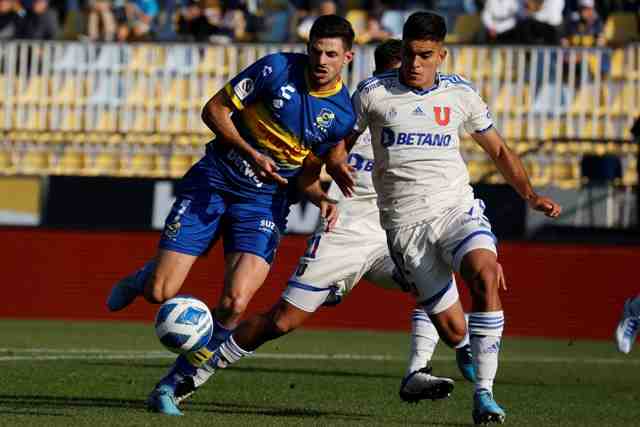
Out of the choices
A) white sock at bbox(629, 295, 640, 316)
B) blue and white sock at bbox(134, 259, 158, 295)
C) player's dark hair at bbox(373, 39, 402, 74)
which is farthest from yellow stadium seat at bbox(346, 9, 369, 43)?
blue and white sock at bbox(134, 259, 158, 295)

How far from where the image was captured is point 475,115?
8680 mm

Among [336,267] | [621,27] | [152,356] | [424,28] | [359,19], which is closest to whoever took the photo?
[424,28]

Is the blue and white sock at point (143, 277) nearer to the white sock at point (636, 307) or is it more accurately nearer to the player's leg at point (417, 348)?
the player's leg at point (417, 348)

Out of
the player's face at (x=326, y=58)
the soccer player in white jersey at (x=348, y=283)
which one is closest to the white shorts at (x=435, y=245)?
the soccer player in white jersey at (x=348, y=283)

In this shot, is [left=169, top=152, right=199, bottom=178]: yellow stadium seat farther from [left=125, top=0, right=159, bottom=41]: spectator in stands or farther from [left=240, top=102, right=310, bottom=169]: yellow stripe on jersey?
[left=240, top=102, right=310, bottom=169]: yellow stripe on jersey

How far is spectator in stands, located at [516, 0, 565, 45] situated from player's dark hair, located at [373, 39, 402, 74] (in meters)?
10.4

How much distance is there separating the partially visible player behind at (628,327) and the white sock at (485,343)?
12.3 feet

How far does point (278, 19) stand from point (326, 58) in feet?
43.5

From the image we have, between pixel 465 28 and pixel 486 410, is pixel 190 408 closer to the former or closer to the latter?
pixel 486 410

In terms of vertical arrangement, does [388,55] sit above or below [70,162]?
above

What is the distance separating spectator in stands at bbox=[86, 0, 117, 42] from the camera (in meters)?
22.1

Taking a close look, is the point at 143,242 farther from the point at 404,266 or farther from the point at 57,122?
the point at 404,266

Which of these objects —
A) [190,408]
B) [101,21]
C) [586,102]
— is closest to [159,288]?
[190,408]

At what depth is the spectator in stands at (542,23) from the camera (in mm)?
19969
